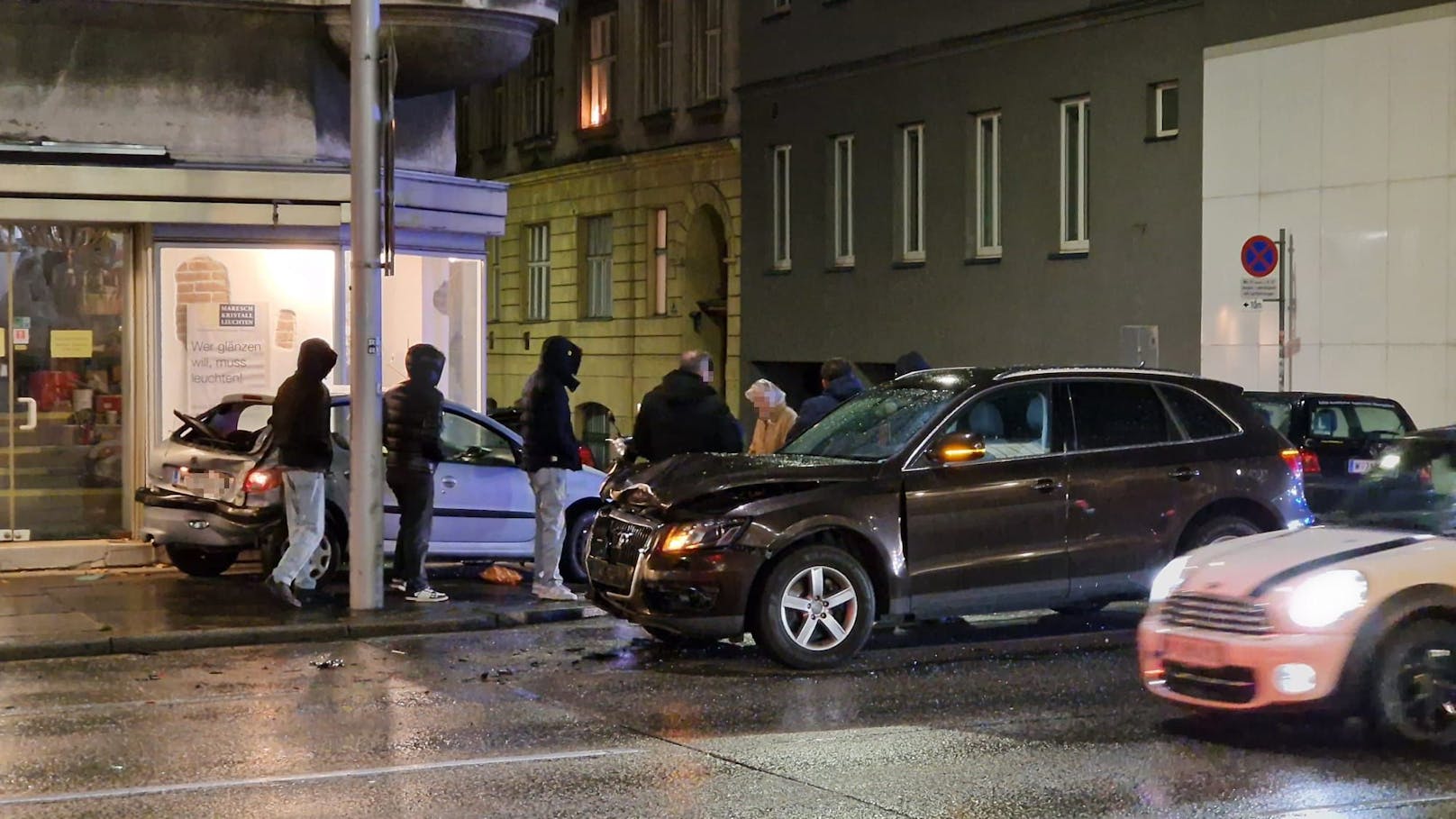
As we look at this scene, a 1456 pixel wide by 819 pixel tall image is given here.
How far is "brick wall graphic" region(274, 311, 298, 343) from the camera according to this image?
55.4ft

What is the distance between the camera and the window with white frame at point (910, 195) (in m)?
31.8

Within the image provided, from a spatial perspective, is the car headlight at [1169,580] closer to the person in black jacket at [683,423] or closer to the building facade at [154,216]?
the person in black jacket at [683,423]

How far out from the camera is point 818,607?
10891mm

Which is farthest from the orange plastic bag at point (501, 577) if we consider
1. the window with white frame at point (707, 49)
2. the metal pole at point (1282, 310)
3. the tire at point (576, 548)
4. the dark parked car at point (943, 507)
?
the window with white frame at point (707, 49)

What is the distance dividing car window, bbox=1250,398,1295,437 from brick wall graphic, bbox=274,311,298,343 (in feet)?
30.9

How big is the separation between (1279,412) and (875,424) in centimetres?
902

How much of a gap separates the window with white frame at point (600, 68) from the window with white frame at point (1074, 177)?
13.9m

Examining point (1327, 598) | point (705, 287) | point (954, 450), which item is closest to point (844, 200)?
point (705, 287)

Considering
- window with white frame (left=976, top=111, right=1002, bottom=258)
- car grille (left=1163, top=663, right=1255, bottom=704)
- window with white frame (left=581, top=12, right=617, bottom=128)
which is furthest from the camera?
window with white frame (left=581, top=12, right=617, bottom=128)

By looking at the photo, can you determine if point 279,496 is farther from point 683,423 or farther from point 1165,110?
point 1165,110

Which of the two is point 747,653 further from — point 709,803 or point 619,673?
point 709,803

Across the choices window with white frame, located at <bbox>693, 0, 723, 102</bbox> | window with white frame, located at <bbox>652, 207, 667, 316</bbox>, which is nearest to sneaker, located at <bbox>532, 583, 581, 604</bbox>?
window with white frame, located at <bbox>693, 0, 723, 102</bbox>

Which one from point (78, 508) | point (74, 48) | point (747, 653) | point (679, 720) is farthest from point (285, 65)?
point (679, 720)

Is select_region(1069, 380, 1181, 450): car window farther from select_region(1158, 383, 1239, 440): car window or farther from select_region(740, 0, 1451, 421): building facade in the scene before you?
select_region(740, 0, 1451, 421): building facade
